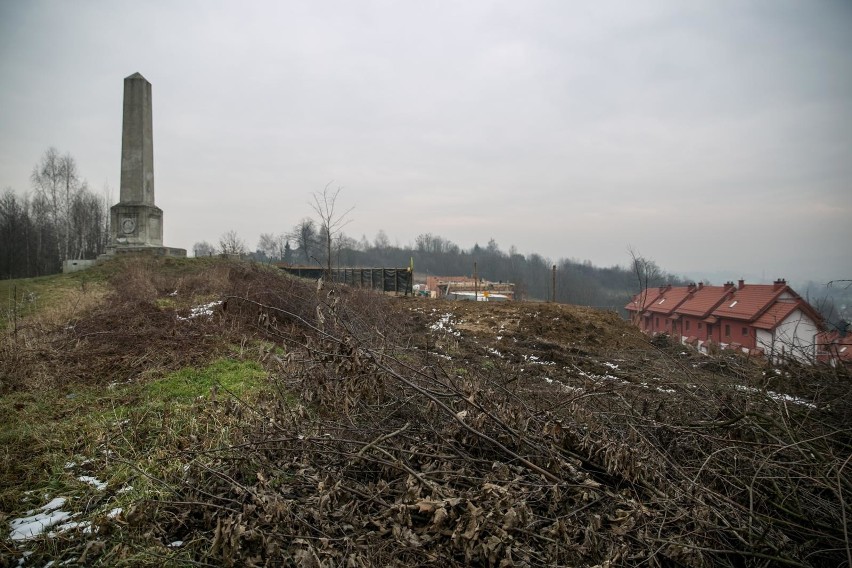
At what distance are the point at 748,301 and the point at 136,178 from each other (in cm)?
3435

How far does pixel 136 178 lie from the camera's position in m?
16.8

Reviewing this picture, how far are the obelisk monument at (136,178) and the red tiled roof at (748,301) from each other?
31.8 metres

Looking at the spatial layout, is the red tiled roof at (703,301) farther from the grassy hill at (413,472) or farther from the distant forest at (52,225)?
the distant forest at (52,225)

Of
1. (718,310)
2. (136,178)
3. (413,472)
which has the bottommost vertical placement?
(718,310)

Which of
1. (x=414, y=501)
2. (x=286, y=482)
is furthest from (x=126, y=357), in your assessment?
(x=414, y=501)

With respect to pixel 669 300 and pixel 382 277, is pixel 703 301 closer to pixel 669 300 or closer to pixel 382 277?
pixel 669 300

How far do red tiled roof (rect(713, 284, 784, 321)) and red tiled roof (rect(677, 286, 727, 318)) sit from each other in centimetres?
78

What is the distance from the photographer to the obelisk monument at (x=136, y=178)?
16578 millimetres

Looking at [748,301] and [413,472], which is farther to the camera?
[748,301]

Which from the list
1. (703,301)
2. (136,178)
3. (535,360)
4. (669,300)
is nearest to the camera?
(535,360)

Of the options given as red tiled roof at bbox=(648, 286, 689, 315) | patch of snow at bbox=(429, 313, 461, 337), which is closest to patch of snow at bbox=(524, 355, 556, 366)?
patch of snow at bbox=(429, 313, 461, 337)

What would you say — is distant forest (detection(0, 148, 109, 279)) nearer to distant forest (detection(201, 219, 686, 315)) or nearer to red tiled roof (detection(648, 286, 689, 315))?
distant forest (detection(201, 219, 686, 315))

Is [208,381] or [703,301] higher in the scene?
[208,381]

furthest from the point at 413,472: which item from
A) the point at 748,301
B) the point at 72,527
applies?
the point at 748,301
